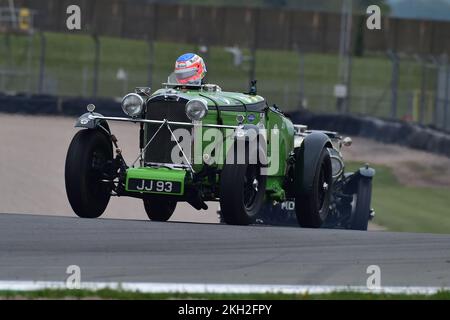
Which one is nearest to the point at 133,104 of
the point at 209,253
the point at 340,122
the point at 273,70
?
the point at 209,253

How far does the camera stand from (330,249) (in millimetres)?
9500

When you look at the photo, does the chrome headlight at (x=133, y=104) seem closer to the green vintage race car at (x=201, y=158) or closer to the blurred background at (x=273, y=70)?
the green vintage race car at (x=201, y=158)

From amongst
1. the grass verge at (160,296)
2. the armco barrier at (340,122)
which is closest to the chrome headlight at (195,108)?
the grass verge at (160,296)

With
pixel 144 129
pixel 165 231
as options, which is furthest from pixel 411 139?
pixel 165 231

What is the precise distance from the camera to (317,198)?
12625 millimetres

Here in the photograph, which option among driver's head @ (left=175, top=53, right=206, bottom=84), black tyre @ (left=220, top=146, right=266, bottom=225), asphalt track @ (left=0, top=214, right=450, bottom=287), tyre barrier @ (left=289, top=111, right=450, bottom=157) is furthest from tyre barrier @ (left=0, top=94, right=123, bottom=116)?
asphalt track @ (left=0, top=214, right=450, bottom=287)

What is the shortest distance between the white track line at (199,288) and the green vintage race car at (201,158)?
3.12 metres

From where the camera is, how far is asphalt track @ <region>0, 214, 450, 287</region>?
834 centimetres

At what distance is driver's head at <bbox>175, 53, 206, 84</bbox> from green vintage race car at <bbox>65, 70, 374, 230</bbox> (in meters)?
0.10

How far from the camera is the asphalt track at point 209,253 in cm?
834

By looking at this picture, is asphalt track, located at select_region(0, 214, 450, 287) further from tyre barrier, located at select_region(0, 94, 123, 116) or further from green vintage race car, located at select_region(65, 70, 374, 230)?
tyre barrier, located at select_region(0, 94, 123, 116)

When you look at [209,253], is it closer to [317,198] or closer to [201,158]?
[201,158]
